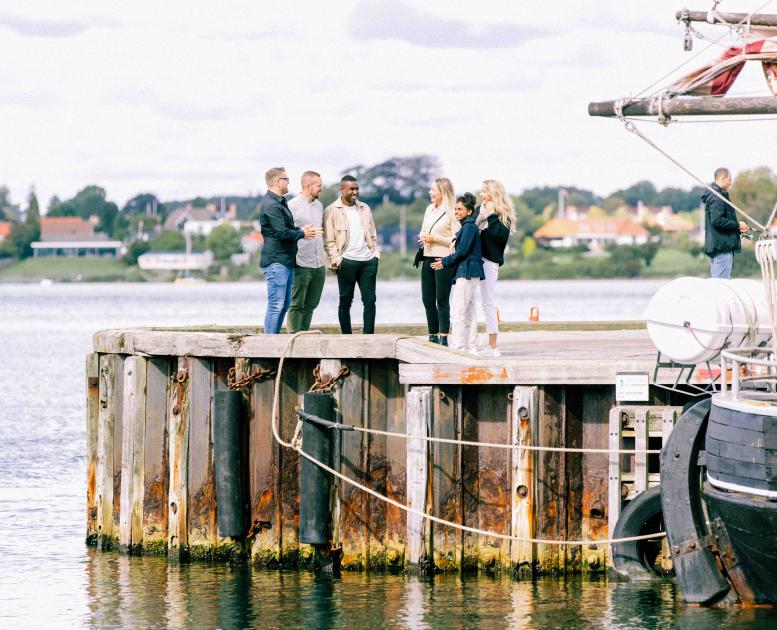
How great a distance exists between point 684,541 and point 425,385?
105 inches

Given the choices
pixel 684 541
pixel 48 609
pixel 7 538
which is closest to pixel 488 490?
pixel 684 541

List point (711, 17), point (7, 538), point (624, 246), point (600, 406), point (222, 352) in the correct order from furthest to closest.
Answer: point (624, 246) < point (7, 538) < point (711, 17) < point (222, 352) < point (600, 406)

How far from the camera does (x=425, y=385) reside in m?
14.2

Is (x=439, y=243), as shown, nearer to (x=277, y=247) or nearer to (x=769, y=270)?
(x=277, y=247)

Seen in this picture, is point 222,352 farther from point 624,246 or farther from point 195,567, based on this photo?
point 624,246

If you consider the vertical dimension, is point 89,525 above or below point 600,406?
below

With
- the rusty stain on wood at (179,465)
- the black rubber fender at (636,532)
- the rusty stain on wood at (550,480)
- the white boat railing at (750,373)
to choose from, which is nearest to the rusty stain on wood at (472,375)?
the rusty stain on wood at (550,480)

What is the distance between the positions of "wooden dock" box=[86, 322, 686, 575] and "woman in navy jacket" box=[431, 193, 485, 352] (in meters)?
1.26

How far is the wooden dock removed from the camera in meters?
14.1

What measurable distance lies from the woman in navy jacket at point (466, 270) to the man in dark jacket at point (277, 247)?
1642 millimetres

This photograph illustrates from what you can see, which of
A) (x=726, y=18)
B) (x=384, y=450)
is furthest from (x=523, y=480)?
(x=726, y=18)

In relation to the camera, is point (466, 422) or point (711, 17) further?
point (711, 17)

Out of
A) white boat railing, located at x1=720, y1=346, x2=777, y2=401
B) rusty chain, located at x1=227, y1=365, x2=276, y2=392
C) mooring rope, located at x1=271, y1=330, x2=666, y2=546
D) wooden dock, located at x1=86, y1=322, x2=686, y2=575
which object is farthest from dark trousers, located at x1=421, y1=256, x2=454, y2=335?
white boat railing, located at x1=720, y1=346, x2=777, y2=401

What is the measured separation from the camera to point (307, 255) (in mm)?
17391
